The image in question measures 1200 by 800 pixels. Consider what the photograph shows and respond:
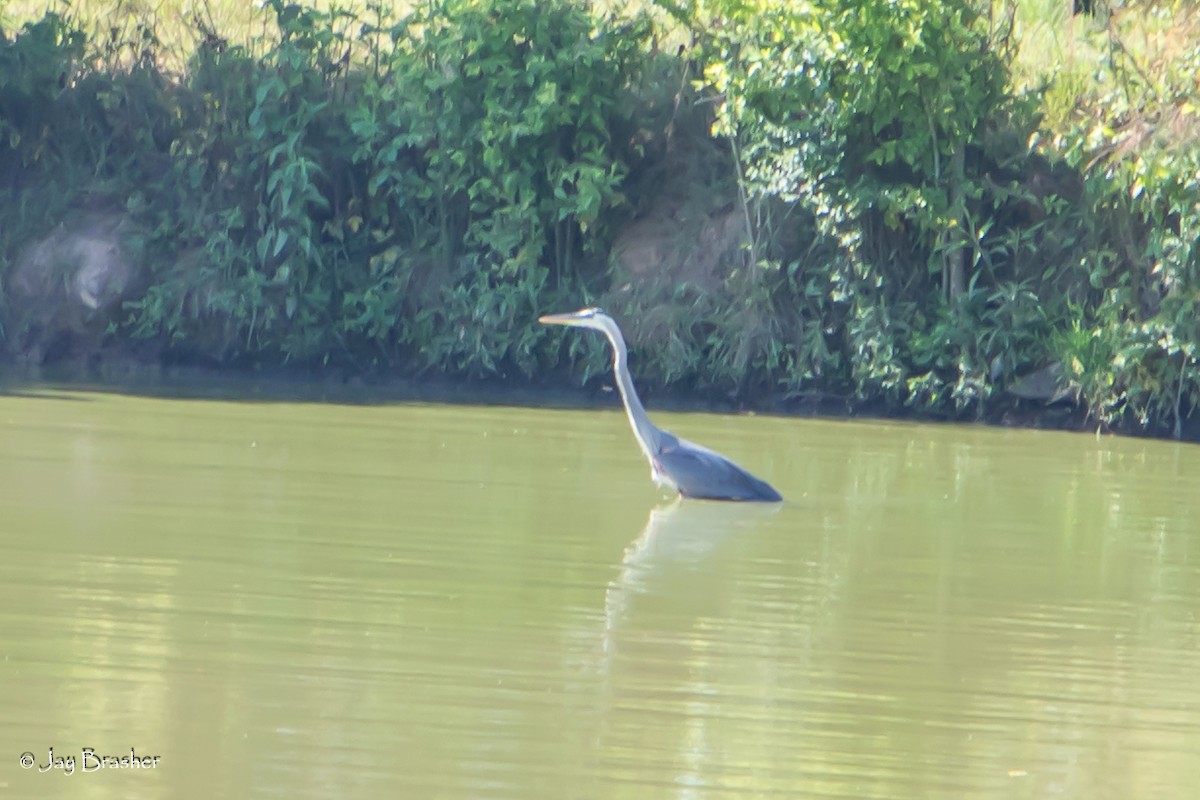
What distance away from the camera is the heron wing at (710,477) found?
35.0 feet

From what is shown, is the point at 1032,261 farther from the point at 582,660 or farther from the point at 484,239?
the point at 582,660

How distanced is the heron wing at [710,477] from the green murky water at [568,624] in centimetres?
14

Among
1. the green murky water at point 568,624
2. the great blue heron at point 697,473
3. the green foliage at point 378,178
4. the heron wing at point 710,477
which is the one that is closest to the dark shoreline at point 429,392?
the green foliage at point 378,178

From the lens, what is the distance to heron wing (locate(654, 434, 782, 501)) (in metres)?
10.7

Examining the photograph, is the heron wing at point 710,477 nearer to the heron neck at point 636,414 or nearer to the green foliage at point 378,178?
the heron neck at point 636,414

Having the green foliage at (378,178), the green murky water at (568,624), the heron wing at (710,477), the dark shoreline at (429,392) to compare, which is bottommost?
the green murky water at (568,624)

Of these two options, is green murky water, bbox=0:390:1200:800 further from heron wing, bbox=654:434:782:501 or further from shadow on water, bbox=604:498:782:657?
heron wing, bbox=654:434:782:501

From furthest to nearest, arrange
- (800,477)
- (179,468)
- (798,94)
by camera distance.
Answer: (798,94) < (800,477) < (179,468)

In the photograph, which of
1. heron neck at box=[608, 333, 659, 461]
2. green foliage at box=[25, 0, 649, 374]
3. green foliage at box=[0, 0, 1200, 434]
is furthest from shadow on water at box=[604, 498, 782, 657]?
green foliage at box=[25, 0, 649, 374]

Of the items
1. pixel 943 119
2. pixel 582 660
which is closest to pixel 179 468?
pixel 582 660

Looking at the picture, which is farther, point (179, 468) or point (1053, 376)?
point (1053, 376)

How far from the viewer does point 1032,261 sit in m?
16.1

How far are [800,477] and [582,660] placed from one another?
5.35 metres

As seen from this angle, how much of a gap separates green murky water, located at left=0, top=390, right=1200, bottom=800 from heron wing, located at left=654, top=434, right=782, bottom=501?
0.48ft
